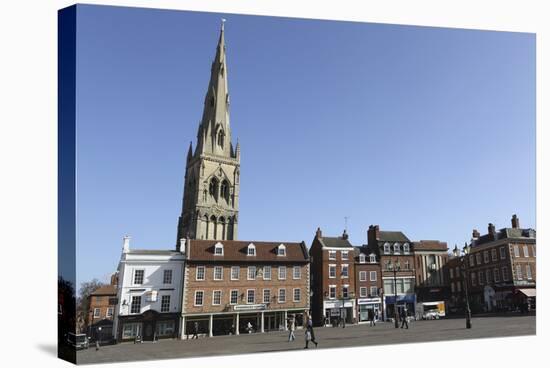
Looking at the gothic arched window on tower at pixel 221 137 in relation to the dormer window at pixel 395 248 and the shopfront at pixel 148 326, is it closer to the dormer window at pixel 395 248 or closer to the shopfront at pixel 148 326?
the dormer window at pixel 395 248

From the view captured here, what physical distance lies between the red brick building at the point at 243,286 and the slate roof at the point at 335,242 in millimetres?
1825

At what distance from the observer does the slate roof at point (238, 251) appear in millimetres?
23172

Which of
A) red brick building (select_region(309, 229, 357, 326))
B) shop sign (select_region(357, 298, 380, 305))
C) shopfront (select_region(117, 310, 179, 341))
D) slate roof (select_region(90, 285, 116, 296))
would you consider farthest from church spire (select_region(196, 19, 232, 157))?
shopfront (select_region(117, 310, 179, 341))

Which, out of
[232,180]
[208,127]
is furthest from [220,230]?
[208,127]

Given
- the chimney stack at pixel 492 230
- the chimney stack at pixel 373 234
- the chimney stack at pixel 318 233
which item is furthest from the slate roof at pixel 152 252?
the chimney stack at pixel 492 230

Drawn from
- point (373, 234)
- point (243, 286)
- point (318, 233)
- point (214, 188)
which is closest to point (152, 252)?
point (243, 286)

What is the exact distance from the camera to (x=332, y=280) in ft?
88.7

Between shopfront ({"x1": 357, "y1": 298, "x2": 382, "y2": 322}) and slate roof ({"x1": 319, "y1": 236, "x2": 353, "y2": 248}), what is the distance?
3.14 metres

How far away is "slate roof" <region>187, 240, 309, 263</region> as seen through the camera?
76.0ft

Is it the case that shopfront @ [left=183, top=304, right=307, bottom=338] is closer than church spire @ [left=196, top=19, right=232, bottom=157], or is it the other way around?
shopfront @ [left=183, top=304, right=307, bottom=338]

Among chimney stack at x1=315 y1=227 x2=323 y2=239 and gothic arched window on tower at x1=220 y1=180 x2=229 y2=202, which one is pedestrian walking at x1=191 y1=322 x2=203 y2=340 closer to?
chimney stack at x1=315 y1=227 x2=323 y2=239

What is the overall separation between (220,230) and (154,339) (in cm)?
1327

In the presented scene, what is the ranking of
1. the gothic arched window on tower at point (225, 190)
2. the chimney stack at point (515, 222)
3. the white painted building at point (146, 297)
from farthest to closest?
the gothic arched window on tower at point (225, 190)
the chimney stack at point (515, 222)
the white painted building at point (146, 297)

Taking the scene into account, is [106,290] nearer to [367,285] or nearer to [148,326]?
[148,326]
